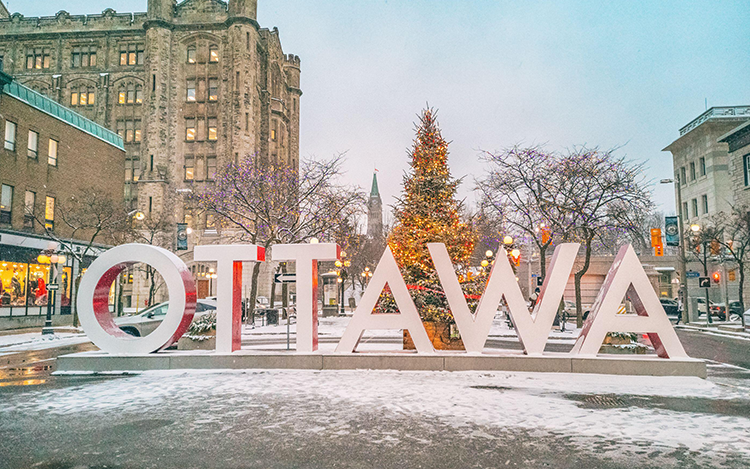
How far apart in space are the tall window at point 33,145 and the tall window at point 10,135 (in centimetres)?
146

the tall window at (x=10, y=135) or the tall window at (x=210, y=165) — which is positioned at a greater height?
the tall window at (x=210, y=165)

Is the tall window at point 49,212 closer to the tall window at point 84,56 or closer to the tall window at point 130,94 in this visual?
the tall window at point 130,94

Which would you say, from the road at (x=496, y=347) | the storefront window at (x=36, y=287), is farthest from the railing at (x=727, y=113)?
the storefront window at (x=36, y=287)

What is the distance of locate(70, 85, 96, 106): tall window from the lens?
59094 millimetres

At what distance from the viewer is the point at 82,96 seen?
59.4 meters

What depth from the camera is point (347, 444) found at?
592 centimetres

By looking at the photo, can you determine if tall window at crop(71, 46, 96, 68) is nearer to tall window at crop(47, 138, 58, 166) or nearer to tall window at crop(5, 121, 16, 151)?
tall window at crop(47, 138, 58, 166)

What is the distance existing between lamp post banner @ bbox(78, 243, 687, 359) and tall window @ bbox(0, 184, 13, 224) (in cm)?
2402

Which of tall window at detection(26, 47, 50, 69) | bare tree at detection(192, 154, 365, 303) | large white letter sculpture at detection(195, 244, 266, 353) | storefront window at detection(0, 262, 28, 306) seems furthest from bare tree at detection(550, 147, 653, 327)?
tall window at detection(26, 47, 50, 69)

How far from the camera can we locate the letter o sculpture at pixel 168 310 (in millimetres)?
10938

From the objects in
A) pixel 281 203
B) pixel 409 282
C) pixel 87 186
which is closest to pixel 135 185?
pixel 87 186

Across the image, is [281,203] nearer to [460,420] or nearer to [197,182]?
[460,420]

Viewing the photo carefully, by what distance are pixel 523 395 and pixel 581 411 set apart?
3.98ft

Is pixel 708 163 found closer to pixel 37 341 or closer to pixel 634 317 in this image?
pixel 634 317
